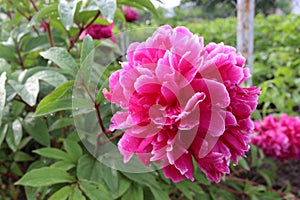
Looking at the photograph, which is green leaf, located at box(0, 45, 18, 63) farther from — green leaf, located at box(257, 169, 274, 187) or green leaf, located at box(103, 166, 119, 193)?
green leaf, located at box(257, 169, 274, 187)

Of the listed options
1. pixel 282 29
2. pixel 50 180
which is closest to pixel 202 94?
pixel 50 180

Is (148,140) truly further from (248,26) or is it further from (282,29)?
(282,29)

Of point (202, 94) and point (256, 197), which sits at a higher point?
point (202, 94)

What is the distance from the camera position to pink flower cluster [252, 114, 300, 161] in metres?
1.20

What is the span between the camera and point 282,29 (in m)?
2.55

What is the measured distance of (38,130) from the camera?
0.85m

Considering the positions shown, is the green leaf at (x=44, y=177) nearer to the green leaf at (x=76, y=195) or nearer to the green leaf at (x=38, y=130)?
the green leaf at (x=76, y=195)

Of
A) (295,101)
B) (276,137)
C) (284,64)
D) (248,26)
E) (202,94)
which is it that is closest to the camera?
(202,94)

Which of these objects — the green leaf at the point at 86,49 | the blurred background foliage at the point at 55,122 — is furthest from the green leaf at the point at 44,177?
the green leaf at the point at 86,49

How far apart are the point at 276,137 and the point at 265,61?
4.34 feet

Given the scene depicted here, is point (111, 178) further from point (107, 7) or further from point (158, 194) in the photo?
point (107, 7)

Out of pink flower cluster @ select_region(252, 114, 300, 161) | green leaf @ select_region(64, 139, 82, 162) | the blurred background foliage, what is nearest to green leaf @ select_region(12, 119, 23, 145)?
the blurred background foliage

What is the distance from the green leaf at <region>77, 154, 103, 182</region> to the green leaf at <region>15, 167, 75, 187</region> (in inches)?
0.9

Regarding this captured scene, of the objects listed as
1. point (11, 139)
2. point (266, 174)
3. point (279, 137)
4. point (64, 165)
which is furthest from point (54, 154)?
point (266, 174)
